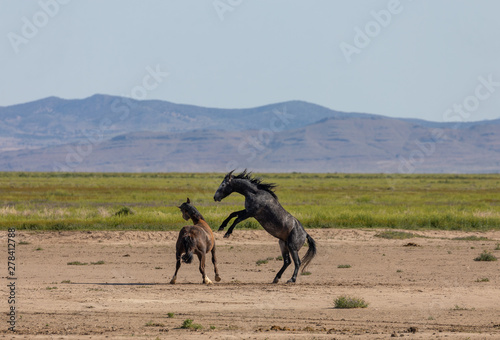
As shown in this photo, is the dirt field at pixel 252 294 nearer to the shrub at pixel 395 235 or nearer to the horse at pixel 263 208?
the horse at pixel 263 208

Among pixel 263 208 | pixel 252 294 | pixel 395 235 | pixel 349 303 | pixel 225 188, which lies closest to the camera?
pixel 349 303

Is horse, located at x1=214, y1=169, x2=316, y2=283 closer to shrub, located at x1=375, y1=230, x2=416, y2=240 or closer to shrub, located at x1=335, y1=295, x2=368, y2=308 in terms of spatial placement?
shrub, located at x1=335, y1=295, x2=368, y2=308

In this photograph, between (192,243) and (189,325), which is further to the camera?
(192,243)

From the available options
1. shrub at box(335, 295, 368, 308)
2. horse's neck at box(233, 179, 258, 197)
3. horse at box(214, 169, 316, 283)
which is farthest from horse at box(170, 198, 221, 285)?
shrub at box(335, 295, 368, 308)

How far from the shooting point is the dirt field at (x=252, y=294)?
39.1 ft

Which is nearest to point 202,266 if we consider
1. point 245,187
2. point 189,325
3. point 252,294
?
point 252,294

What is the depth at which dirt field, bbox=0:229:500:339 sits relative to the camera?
469 inches

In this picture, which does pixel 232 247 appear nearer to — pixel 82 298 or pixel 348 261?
pixel 348 261

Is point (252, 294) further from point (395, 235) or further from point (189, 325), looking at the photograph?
point (395, 235)

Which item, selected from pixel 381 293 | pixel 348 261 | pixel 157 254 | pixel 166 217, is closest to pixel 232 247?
pixel 157 254

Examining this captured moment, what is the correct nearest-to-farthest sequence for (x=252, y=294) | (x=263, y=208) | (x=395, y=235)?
(x=252, y=294) → (x=263, y=208) → (x=395, y=235)

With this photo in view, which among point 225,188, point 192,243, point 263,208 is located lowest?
point 192,243

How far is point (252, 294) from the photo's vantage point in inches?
613

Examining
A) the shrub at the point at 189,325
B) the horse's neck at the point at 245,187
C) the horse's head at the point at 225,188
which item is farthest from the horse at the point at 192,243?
the shrub at the point at 189,325
